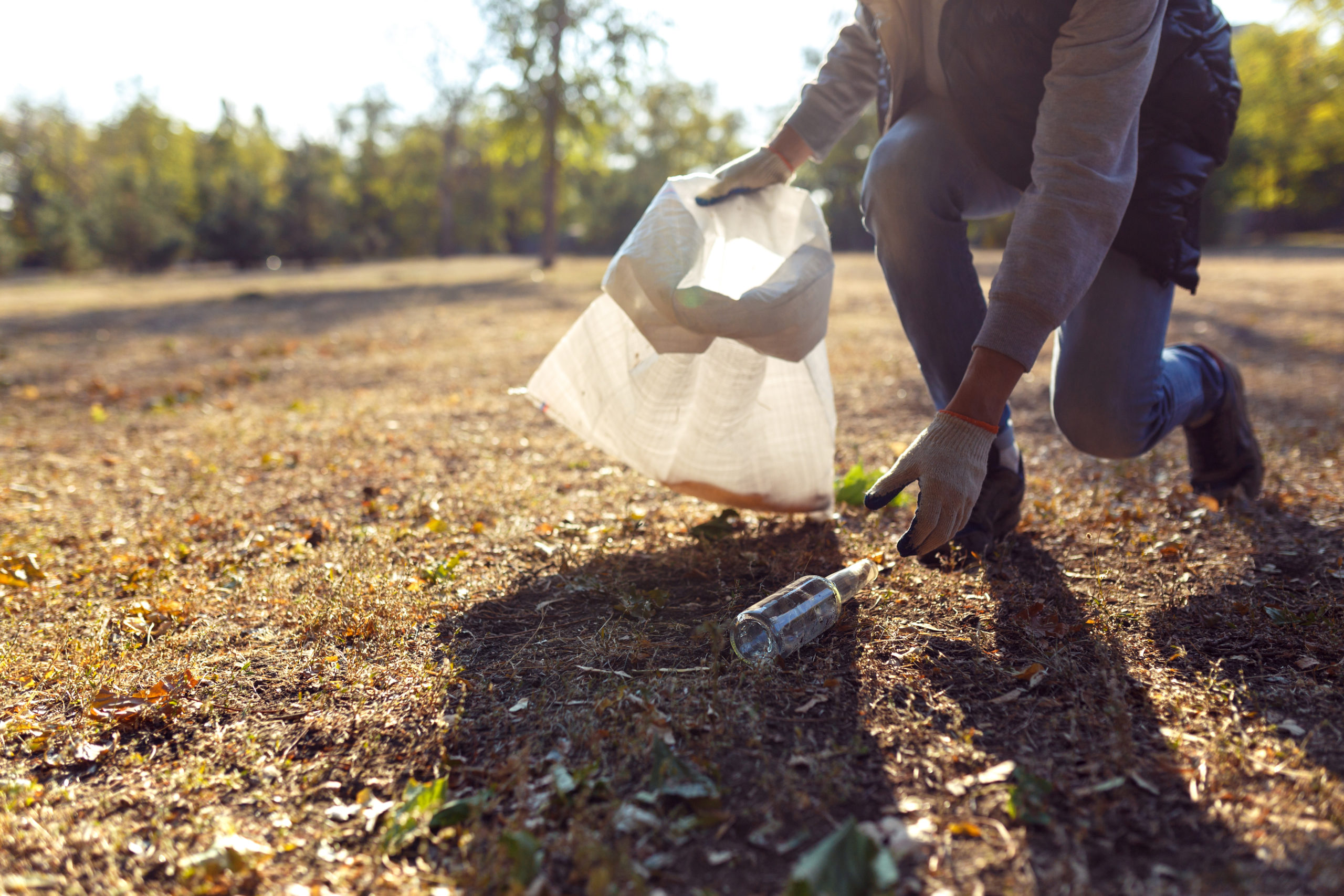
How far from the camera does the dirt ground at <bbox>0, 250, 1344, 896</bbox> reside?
115 centimetres

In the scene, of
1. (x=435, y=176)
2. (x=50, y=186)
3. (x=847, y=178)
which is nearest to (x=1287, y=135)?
(x=847, y=178)

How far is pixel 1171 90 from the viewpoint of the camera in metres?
1.87

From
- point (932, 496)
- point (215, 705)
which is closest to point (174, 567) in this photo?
point (215, 705)

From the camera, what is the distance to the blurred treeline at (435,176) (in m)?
19.9

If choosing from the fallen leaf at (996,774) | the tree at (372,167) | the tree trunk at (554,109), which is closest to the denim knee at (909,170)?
the fallen leaf at (996,774)

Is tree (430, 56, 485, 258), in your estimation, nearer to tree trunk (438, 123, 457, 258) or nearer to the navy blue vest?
tree trunk (438, 123, 457, 258)

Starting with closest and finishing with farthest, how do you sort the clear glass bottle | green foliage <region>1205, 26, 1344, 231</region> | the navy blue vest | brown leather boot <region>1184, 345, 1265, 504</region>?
the clear glass bottle → the navy blue vest → brown leather boot <region>1184, 345, 1265, 504</region> → green foliage <region>1205, 26, 1344, 231</region>

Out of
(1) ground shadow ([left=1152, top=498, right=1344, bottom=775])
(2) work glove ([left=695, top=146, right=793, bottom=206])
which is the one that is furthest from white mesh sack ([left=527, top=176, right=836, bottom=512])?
(1) ground shadow ([left=1152, top=498, right=1344, bottom=775])

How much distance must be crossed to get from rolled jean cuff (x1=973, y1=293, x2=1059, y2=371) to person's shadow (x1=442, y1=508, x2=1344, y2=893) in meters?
0.60

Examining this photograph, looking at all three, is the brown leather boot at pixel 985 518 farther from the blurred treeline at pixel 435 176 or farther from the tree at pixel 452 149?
the tree at pixel 452 149

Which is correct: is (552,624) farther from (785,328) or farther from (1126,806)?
(1126,806)

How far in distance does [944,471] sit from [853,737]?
0.52 m

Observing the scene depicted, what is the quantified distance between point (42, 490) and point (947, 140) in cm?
336

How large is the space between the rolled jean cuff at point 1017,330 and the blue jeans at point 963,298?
47cm
